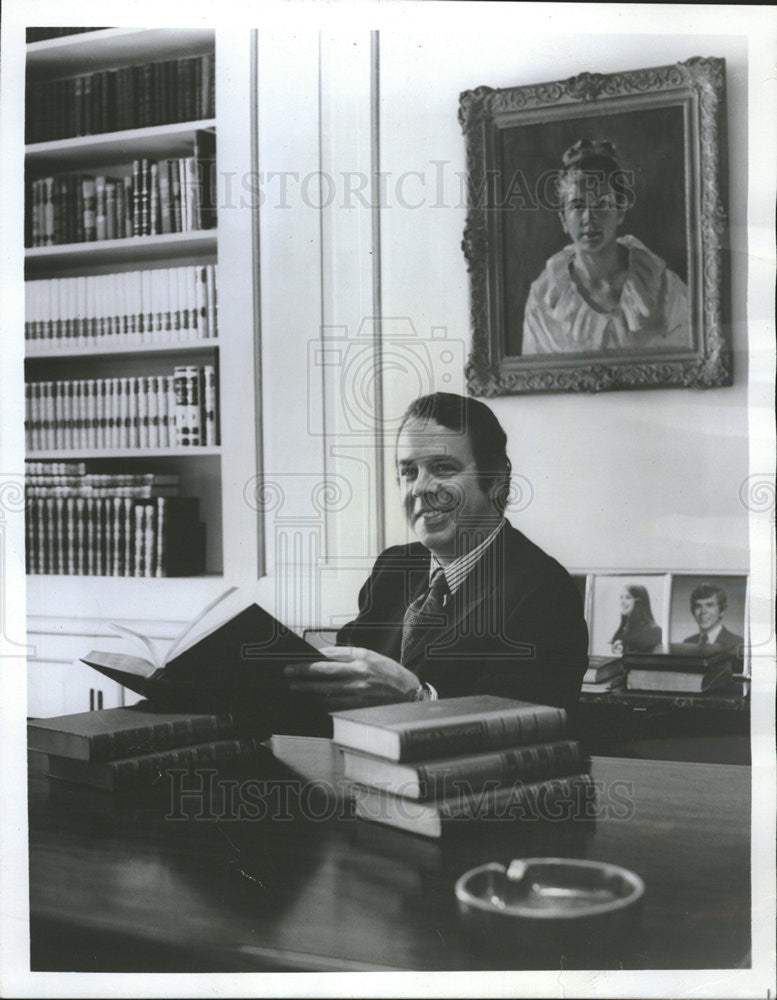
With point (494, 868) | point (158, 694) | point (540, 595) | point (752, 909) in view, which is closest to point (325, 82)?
point (540, 595)

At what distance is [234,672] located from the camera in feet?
5.14

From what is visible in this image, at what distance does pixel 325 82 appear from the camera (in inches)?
63.9

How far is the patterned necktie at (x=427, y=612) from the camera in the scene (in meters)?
1.61

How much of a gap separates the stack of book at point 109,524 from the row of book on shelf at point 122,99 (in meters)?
0.63

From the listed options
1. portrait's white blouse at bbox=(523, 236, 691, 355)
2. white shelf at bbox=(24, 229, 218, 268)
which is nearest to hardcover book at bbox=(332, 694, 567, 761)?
portrait's white blouse at bbox=(523, 236, 691, 355)

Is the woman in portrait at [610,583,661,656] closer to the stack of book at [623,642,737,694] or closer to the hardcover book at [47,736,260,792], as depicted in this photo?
the stack of book at [623,642,737,694]

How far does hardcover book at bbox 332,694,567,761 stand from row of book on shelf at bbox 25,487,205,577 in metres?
0.58

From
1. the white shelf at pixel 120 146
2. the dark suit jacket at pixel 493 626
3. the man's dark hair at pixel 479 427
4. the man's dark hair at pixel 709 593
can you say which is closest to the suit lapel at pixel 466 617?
the dark suit jacket at pixel 493 626

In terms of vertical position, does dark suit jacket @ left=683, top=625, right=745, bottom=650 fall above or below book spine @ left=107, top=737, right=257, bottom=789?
above

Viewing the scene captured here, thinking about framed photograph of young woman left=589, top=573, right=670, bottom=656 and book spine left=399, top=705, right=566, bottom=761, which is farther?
framed photograph of young woman left=589, top=573, right=670, bottom=656

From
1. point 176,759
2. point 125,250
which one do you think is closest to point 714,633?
point 176,759

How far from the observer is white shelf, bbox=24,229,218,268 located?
1754 mm

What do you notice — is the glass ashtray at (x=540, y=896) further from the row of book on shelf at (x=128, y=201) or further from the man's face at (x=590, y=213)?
the row of book on shelf at (x=128, y=201)

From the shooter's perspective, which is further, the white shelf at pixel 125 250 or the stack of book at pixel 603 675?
the white shelf at pixel 125 250
